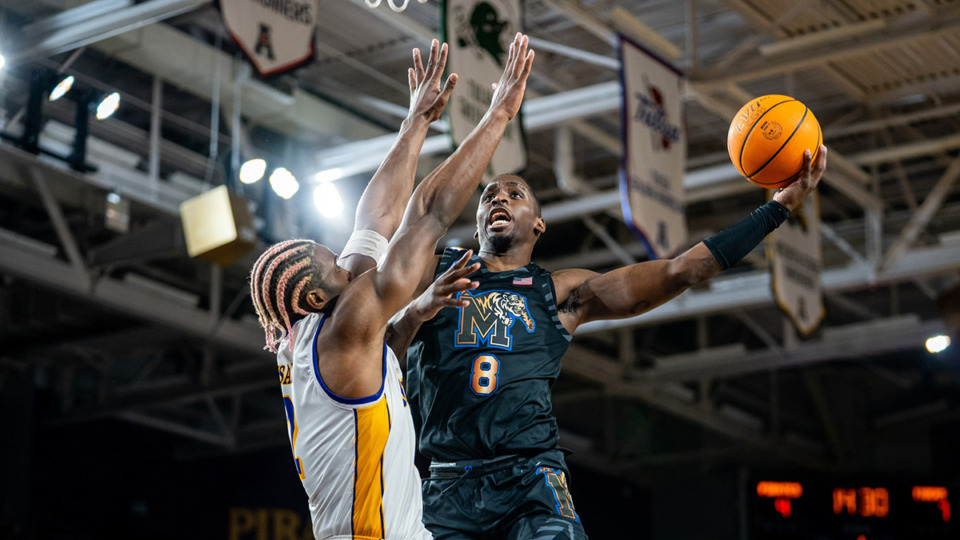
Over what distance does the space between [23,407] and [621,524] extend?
10.5 m

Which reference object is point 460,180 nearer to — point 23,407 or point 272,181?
point 272,181

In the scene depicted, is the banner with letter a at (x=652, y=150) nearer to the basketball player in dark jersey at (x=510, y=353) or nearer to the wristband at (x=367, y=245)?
the basketball player in dark jersey at (x=510, y=353)

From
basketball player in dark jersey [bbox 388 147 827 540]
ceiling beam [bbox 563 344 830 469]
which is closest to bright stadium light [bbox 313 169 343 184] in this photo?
ceiling beam [bbox 563 344 830 469]

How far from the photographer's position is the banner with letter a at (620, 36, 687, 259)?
902 cm

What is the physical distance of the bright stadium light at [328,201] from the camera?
1163 centimetres

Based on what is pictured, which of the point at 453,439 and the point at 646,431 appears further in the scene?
the point at 646,431


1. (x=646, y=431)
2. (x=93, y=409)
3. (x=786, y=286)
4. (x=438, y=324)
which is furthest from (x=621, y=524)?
(x=438, y=324)

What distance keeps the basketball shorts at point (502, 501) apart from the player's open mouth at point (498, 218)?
91cm

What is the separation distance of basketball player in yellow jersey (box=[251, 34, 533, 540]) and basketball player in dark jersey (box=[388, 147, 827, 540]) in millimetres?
346

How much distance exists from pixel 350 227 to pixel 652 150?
3879 millimetres

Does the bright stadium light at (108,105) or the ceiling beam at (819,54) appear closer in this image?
the bright stadium light at (108,105)

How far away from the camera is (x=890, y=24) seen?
1039 cm

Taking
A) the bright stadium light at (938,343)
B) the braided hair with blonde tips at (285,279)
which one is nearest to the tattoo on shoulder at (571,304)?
the braided hair with blonde tips at (285,279)

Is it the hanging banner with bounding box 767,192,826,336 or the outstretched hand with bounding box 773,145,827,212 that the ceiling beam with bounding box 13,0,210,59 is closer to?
the outstretched hand with bounding box 773,145,827,212
